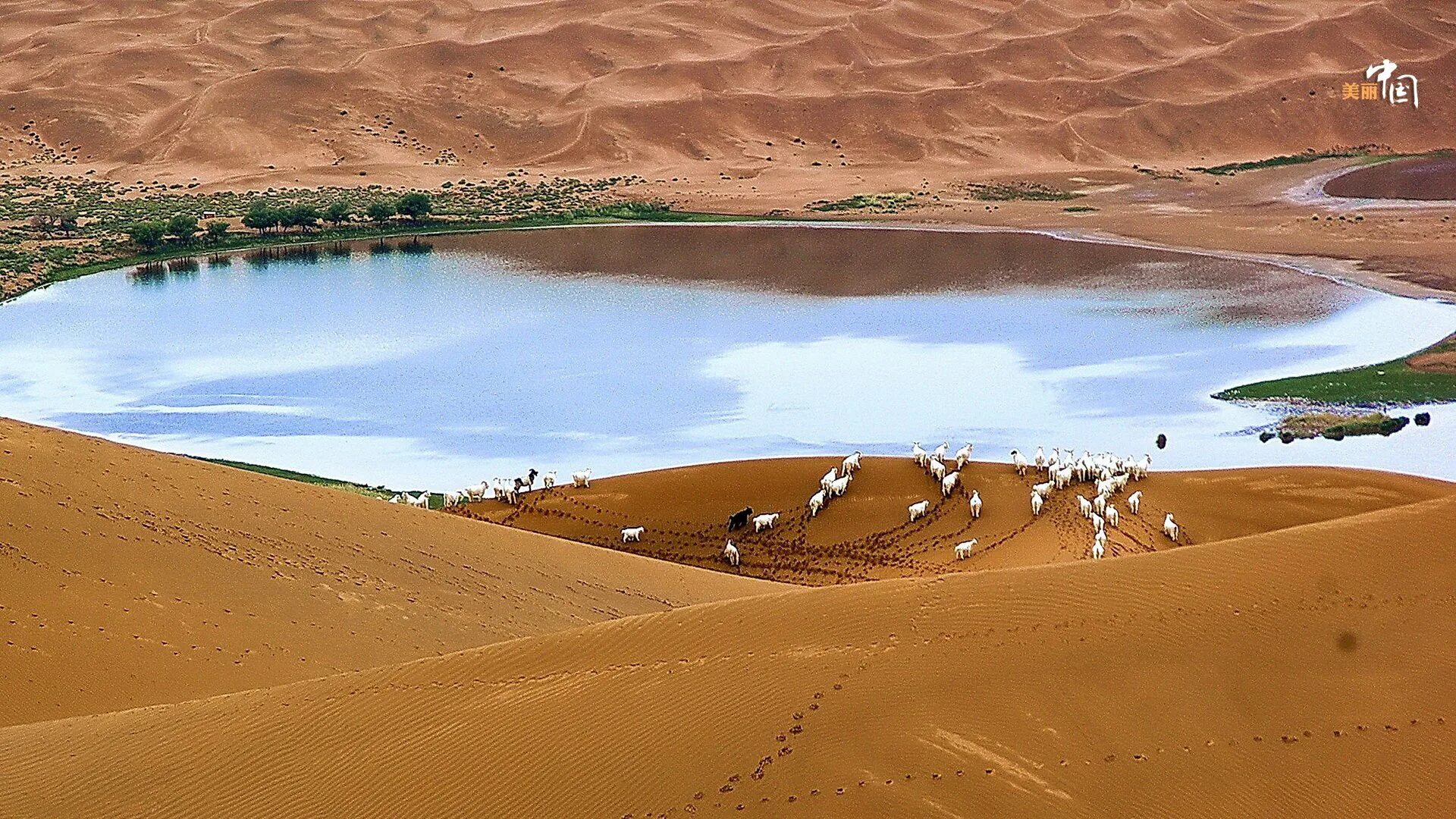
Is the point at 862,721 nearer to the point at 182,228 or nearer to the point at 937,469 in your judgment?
the point at 937,469

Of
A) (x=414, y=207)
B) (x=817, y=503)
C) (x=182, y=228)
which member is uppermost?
(x=414, y=207)

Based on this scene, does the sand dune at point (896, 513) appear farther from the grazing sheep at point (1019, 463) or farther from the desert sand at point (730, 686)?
the desert sand at point (730, 686)

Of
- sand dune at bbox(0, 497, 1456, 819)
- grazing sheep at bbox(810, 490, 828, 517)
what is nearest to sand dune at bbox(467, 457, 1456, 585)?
grazing sheep at bbox(810, 490, 828, 517)

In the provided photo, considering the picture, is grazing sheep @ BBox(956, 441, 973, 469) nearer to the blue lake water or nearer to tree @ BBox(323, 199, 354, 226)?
the blue lake water

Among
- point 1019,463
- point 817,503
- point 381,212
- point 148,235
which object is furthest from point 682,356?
point 381,212

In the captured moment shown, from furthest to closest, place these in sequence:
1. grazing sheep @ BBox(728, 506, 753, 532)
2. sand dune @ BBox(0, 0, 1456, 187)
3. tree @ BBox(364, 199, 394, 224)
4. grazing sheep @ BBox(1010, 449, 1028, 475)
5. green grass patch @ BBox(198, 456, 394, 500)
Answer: sand dune @ BBox(0, 0, 1456, 187) < tree @ BBox(364, 199, 394, 224) < green grass patch @ BBox(198, 456, 394, 500) < grazing sheep @ BBox(1010, 449, 1028, 475) < grazing sheep @ BBox(728, 506, 753, 532)

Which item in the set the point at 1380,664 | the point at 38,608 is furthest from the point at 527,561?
the point at 1380,664
